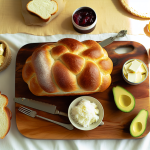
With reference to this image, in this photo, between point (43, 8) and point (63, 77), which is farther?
point (43, 8)

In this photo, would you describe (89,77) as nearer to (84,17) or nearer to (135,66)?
(135,66)

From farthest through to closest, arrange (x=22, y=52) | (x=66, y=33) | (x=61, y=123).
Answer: (x=66, y=33), (x=22, y=52), (x=61, y=123)

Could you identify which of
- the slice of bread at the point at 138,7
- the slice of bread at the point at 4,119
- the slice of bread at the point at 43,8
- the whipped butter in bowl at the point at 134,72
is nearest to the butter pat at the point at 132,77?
the whipped butter in bowl at the point at 134,72

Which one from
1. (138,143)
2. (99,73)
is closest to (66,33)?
(99,73)

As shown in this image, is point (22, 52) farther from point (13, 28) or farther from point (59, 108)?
point (59, 108)

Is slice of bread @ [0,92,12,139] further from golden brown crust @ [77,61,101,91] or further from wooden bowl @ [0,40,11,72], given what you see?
golden brown crust @ [77,61,101,91]

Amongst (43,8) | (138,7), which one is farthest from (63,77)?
(138,7)
